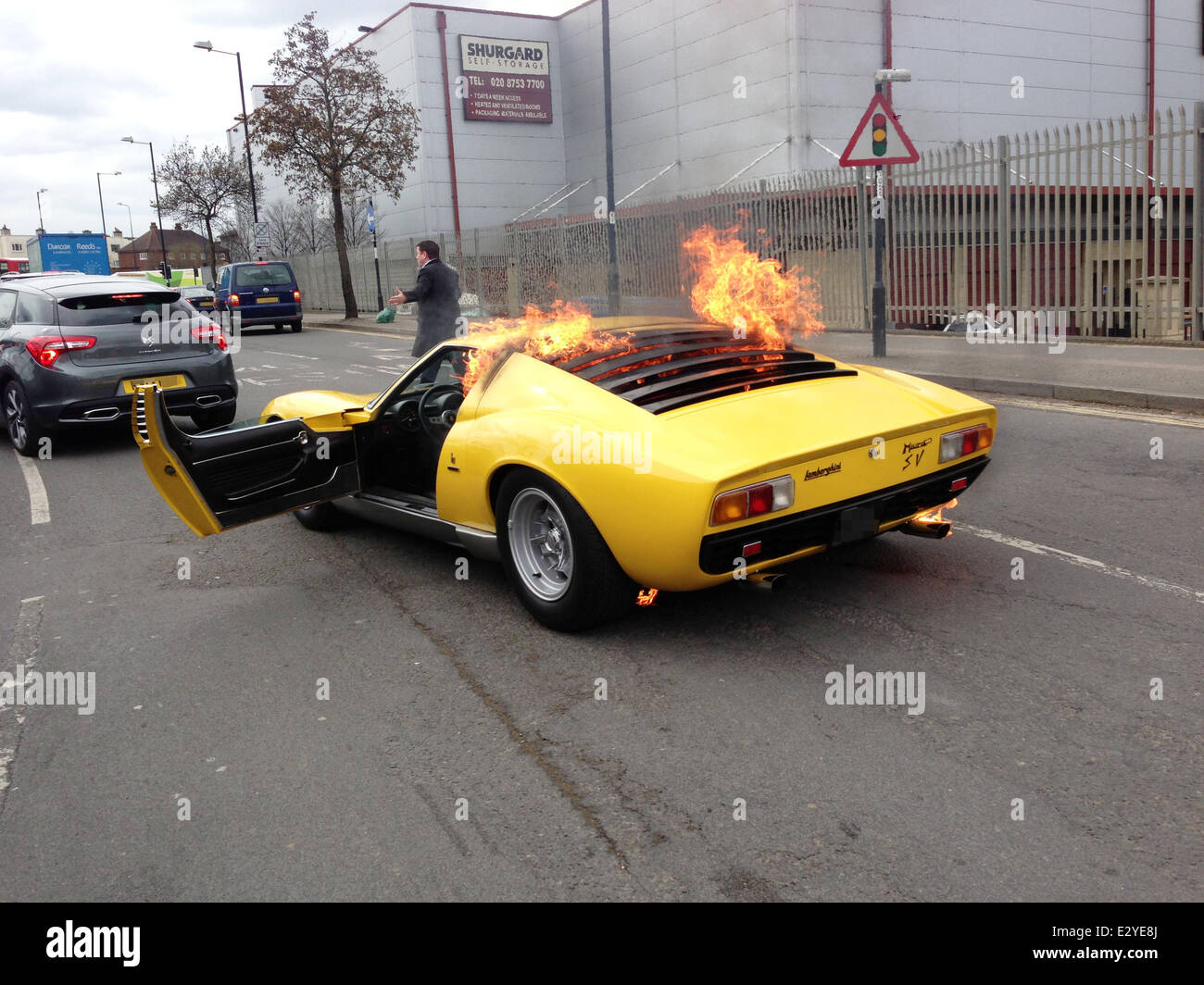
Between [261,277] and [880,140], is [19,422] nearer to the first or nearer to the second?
[880,140]

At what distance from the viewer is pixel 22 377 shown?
948cm

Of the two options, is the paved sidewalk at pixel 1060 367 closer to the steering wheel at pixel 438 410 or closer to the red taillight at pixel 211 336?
the steering wheel at pixel 438 410

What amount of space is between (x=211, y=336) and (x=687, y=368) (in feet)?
23.2

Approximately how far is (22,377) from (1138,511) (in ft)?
29.4

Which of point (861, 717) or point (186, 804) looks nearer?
point (186, 804)

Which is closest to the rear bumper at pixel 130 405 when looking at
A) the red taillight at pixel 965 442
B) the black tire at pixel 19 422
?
the black tire at pixel 19 422

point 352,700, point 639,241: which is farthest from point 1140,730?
point 639,241

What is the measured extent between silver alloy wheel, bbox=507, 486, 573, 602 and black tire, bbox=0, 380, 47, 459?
22.1 feet

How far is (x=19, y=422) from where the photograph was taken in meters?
9.74

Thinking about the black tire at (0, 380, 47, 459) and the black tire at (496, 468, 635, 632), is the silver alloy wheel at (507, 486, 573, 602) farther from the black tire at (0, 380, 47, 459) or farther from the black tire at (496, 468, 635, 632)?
the black tire at (0, 380, 47, 459)

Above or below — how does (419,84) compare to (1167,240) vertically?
above

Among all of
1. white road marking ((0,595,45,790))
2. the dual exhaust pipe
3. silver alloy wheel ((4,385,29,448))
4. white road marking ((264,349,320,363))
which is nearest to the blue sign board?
white road marking ((264,349,320,363))

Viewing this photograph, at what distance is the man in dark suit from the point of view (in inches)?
425
